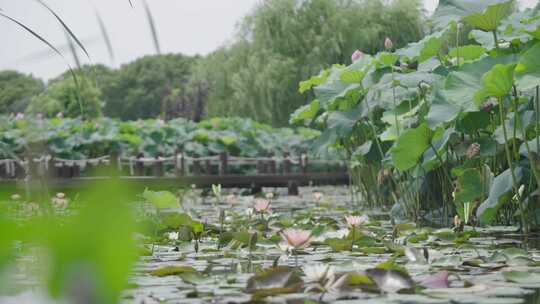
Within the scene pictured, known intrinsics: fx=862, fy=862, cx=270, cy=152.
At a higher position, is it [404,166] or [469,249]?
[404,166]

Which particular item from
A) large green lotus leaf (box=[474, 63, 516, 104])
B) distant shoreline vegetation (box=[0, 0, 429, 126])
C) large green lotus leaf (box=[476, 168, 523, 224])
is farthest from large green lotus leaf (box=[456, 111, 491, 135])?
distant shoreline vegetation (box=[0, 0, 429, 126])

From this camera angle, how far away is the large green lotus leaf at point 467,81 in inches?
152

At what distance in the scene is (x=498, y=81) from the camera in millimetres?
3551

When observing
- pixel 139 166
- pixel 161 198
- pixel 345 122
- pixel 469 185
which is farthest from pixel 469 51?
pixel 139 166

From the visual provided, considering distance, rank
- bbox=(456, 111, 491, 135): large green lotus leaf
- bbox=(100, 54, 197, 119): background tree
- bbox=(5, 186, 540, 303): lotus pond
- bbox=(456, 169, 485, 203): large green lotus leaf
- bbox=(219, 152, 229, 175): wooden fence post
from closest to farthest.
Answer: bbox=(5, 186, 540, 303): lotus pond < bbox=(456, 169, 485, 203): large green lotus leaf < bbox=(456, 111, 491, 135): large green lotus leaf < bbox=(219, 152, 229, 175): wooden fence post < bbox=(100, 54, 197, 119): background tree

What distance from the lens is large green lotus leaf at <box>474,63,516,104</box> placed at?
3.47 metres

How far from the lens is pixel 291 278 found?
220 cm

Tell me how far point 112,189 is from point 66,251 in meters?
0.06

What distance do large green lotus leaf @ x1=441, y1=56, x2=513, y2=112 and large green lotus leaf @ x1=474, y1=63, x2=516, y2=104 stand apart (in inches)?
6.5

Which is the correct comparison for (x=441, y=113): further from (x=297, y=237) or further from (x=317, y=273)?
(x=317, y=273)

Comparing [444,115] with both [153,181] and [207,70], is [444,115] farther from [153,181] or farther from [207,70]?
[207,70]

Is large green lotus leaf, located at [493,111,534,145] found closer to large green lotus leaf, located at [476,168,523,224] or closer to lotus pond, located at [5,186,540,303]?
large green lotus leaf, located at [476,168,523,224]

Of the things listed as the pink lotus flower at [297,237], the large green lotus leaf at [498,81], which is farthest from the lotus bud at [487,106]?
the pink lotus flower at [297,237]

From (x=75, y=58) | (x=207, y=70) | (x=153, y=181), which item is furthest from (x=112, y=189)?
(x=207, y=70)
